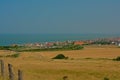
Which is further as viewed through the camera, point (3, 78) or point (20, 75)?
point (3, 78)

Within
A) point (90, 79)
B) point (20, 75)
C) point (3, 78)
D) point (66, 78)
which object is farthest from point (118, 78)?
point (20, 75)

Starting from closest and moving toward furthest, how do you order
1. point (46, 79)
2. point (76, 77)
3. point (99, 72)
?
1. point (46, 79)
2. point (76, 77)
3. point (99, 72)

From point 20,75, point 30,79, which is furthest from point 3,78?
point 20,75

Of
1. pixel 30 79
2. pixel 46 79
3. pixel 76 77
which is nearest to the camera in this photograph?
pixel 30 79

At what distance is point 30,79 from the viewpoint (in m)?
27.6

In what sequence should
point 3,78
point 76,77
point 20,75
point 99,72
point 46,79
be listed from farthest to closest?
point 99,72 → point 76,77 → point 46,79 → point 3,78 → point 20,75

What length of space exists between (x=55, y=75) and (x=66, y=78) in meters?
2.92

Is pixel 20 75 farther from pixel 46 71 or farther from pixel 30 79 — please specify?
pixel 46 71

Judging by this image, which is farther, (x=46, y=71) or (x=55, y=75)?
(x=46, y=71)

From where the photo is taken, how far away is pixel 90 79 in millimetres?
30688

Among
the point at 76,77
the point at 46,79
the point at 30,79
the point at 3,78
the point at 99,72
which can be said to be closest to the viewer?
the point at 3,78

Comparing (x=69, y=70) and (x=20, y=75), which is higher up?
(x=20, y=75)

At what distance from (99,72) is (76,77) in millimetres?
3219

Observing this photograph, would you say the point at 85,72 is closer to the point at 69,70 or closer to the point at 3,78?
the point at 69,70
